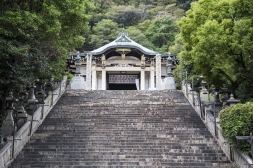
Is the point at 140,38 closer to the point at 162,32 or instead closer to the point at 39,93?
the point at 162,32

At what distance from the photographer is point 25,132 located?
35.4 feet

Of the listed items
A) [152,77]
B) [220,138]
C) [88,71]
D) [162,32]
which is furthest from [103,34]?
[220,138]

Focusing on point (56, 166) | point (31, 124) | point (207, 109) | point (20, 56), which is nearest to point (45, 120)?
point (31, 124)

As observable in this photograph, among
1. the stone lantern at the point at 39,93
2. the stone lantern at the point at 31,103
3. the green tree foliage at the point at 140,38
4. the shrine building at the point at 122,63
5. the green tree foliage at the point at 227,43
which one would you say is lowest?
the stone lantern at the point at 31,103

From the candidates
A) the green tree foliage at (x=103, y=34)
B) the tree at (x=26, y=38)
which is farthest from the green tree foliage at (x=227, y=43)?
the green tree foliage at (x=103, y=34)

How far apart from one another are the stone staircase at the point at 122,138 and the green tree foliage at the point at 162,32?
24.4 m

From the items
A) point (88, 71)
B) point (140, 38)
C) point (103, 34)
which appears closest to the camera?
point (88, 71)

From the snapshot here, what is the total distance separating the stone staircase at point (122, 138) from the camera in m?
9.62

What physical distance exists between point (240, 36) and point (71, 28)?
7246 mm

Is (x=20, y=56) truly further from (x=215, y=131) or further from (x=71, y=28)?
(x=215, y=131)

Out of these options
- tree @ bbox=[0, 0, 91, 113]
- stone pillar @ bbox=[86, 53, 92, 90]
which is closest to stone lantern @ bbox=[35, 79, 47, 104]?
tree @ bbox=[0, 0, 91, 113]

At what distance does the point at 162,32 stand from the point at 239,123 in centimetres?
3191

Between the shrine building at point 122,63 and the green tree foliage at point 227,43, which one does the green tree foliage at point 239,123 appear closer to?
the green tree foliage at point 227,43

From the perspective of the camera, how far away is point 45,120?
42.3 ft
